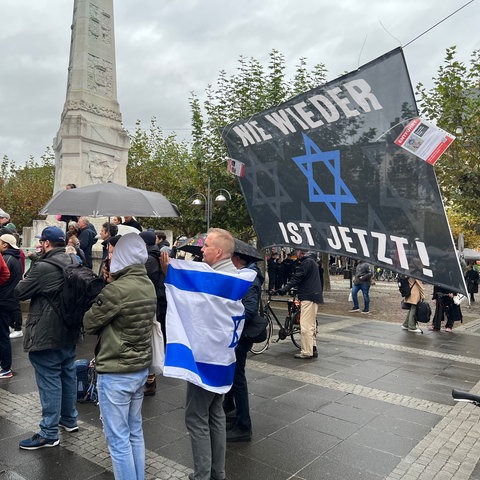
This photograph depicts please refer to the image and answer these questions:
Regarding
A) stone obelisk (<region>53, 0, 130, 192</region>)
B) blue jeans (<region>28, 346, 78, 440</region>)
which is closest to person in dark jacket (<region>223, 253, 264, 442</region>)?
blue jeans (<region>28, 346, 78, 440</region>)

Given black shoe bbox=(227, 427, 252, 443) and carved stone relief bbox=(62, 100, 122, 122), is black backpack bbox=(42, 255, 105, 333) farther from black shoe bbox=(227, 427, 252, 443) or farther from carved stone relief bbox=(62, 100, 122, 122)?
carved stone relief bbox=(62, 100, 122, 122)

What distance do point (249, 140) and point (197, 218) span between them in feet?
55.6

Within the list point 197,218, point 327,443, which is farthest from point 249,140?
point 197,218

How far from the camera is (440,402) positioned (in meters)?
5.87

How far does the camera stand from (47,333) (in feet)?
13.0

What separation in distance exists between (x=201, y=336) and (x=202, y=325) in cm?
8

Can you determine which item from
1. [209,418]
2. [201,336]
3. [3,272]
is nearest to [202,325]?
[201,336]

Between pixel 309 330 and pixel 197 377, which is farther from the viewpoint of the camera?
pixel 309 330

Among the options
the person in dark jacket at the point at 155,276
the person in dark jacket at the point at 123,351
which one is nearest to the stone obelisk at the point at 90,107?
the person in dark jacket at the point at 155,276

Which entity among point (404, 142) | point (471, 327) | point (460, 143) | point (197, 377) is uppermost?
point (460, 143)

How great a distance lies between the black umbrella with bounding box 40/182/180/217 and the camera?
409 cm

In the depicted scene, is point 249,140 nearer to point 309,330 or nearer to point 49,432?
point 49,432

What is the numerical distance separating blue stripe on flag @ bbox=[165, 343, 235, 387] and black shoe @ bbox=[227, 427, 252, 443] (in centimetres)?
140

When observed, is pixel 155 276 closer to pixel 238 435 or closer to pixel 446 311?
pixel 238 435
